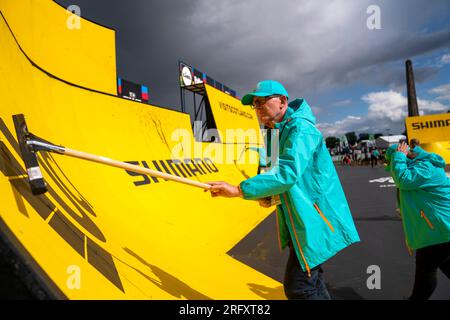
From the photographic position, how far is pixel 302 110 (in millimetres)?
2137

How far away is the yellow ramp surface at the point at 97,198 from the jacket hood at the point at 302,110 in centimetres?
179

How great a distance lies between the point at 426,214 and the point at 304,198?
5.46 ft

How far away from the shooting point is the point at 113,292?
1766 mm

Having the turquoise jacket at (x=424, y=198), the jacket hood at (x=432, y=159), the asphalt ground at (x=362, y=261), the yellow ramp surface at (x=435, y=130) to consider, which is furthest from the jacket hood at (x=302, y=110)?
the yellow ramp surface at (x=435, y=130)

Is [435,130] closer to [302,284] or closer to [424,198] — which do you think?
[424,198]

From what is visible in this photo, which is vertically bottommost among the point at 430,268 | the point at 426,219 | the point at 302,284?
the point at 430,268

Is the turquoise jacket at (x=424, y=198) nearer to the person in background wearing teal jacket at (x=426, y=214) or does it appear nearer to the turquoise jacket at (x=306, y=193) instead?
the person in background wearing teal jacket at (x=426, y=214)

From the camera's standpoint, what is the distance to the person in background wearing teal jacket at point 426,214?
2604 millimetres

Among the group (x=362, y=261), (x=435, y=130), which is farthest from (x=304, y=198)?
(x=435, y=130)

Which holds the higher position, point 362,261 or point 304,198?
point 304,198

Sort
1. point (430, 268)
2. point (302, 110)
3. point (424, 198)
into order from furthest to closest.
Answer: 1. point (424, 198)
2. point (430, 268)
3. point (302, 110)

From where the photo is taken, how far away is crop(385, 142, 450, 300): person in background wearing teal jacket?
2.60 metres

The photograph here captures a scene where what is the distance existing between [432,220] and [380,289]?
1027 millimetres

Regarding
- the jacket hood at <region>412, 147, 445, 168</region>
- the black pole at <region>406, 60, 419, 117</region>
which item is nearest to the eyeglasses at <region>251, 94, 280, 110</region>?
the jacket hood at <region>412, 147, 445, 168</region>
